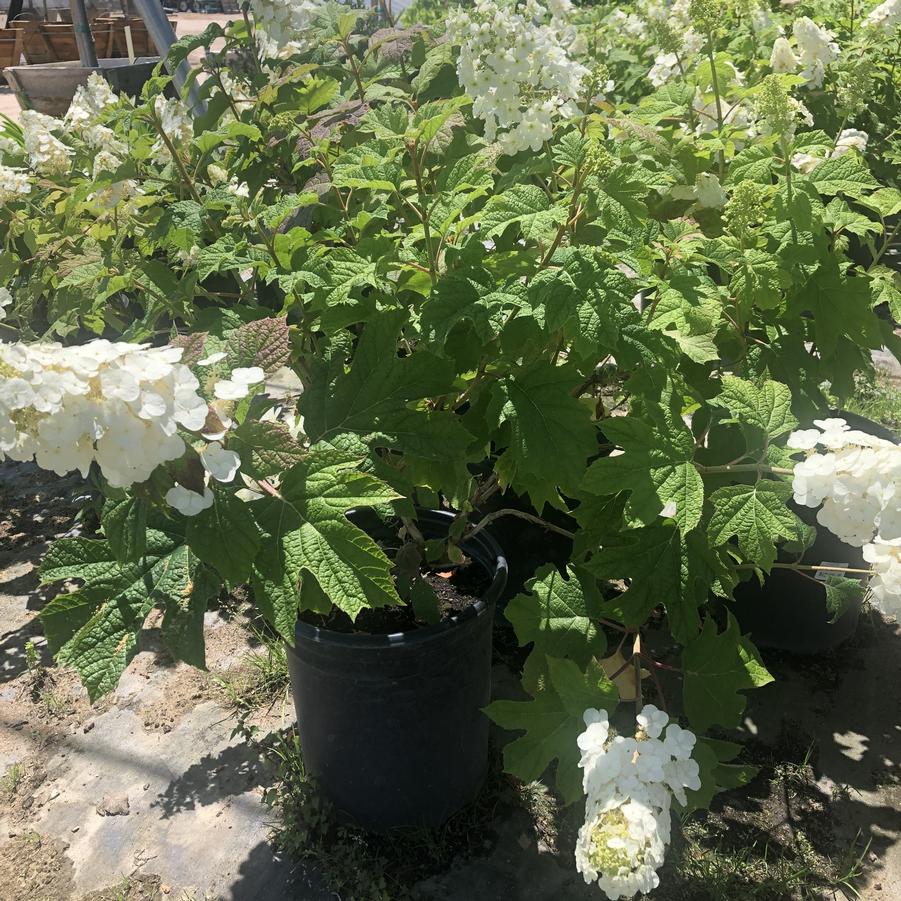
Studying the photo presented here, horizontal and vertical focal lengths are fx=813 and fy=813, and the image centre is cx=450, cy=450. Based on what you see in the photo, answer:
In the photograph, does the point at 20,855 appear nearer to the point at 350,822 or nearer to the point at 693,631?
the point at 350,822

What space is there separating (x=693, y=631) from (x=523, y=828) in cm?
83

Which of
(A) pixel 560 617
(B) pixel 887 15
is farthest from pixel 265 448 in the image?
(B) pixel 887 15

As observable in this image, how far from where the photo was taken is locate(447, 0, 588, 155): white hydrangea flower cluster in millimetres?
1576

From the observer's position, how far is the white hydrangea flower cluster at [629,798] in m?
1.30

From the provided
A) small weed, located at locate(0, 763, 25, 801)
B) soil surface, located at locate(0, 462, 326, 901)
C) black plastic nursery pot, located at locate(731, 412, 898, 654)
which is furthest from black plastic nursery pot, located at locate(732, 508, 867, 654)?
small weed, located at locate(0, 763, 25, 801)

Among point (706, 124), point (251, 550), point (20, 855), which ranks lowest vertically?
point (20, 855)

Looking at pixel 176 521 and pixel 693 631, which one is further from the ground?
pixel 176 521

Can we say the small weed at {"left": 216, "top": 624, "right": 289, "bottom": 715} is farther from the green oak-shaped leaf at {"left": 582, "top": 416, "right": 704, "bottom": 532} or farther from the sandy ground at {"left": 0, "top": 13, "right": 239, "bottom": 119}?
the sandy ground at {"left": 0, "top": 13, "right": 239, "bottom": 119}

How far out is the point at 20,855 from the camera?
2.11 meters

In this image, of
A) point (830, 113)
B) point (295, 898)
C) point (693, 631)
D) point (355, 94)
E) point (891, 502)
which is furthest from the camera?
point (830, 113)

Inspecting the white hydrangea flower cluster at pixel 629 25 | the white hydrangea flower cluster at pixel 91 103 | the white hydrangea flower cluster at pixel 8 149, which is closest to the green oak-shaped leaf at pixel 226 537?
the white hydrangea flower cluster at pixel 91 103

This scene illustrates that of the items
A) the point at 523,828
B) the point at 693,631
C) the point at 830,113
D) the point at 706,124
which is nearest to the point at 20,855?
the point at 523,828

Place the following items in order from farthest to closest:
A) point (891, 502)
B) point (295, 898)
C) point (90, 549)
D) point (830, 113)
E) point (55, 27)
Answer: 1. point (55, 27)
2. point (830, 113)
3. point (295, 898)
4. point (90, 549)
5. point (891, 502)

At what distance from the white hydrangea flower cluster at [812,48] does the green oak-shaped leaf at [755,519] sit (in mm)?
1273
